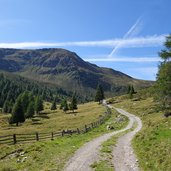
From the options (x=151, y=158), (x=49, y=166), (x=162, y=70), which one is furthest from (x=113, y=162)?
(x=162, y=70)

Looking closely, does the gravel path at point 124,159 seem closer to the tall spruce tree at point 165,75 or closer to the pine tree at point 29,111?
the tall spruce tree at point 165,75

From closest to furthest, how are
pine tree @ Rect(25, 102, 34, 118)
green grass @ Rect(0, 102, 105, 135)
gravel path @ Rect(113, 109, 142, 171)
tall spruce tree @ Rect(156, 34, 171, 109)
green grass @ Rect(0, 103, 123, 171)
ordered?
gravel path @ Rect(113, 109, 142, 171)
green grass @ Rect(0, 103, 123, 171)
tall spruce tree @ Rect(156, 34, 171, 109)
green grass @ Rect(0, 102, 105, 135)
pine tree @ Rect(25, 102, 34, 118)

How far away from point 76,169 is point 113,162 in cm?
378

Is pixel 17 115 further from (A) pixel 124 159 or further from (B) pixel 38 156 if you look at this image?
(A) pixel 124 159

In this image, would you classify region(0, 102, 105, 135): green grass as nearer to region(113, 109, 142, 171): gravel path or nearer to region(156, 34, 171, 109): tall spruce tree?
region(156, 34, 171, 109): tall spruce tree

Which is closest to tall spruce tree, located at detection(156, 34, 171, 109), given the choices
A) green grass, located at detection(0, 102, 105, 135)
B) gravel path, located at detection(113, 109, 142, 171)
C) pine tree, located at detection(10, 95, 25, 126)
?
gravel path, located at detection(113, 109, 142, 171)

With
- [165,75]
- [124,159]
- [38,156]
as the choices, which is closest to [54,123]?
[165,75]

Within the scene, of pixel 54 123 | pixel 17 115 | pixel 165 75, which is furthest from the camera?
pixel 17 115

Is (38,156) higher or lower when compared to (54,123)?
higher

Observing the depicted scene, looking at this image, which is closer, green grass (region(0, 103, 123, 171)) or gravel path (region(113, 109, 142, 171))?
gravel path (region(113, 109, 142, 171))

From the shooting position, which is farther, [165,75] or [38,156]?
[165,75]

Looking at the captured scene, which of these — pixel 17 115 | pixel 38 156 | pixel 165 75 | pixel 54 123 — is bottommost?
pixel 54 123

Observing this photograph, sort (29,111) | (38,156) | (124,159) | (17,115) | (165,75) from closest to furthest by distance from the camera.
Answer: (124,159)
(38,156)
(165,75)
(17,115)
(29,111)

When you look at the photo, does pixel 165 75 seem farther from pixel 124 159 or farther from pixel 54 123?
pixel 54 123
